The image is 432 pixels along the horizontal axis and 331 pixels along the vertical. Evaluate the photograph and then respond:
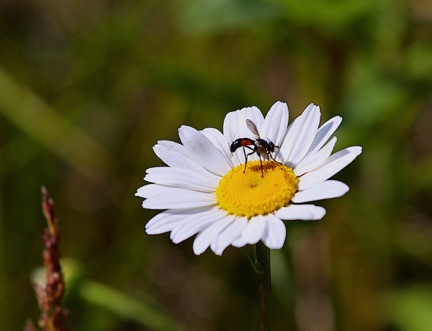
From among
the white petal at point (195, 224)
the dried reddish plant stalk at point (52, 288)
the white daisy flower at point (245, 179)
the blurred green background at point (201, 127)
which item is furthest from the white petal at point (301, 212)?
the blurred green background at point (201, 127)

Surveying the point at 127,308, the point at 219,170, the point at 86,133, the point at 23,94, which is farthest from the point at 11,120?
the point at 219,170

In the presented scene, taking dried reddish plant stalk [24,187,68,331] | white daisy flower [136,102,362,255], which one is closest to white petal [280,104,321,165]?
white daisy flower [136,102,362,255]

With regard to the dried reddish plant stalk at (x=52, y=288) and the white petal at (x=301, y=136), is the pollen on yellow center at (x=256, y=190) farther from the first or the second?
the dried reddish plant stalk at (x=52, y=288)

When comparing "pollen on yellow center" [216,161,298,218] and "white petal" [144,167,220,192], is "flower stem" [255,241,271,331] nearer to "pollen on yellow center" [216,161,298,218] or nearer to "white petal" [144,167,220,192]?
"pollen on yellow center" [216,161,298,218]

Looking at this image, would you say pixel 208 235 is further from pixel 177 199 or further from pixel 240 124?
pixel 240 124

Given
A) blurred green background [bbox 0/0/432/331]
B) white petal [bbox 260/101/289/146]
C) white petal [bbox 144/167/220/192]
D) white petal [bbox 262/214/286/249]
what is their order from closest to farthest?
1. white petal [bbox 262/214/286/249]
2. white petal [bbox 144/167/220/192]
3. white petal [bbox 260/101/289/146]
4. blurred green background [bbox 0/0/432/331]

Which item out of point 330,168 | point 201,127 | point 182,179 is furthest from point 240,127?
point 201,127
